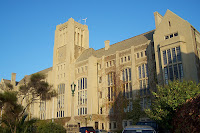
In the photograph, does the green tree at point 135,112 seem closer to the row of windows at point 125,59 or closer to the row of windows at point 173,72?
the row of windows at point 173,72

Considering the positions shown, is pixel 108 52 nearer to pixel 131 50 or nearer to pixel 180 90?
pixel 131 50

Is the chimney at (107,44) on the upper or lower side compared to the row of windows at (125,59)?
upper

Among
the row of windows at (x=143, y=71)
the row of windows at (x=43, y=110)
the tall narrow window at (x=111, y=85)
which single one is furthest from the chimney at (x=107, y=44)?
the row of windows at (x=43, y=110)

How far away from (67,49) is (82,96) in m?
15.1

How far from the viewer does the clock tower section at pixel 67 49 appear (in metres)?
58.5

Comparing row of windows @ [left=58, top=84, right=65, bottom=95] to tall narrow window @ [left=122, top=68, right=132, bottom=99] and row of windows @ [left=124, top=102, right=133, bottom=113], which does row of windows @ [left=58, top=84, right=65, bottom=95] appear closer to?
tall narrow window @ [left=122, top=68, right=132, bottom=99]

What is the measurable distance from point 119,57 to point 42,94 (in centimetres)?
1843

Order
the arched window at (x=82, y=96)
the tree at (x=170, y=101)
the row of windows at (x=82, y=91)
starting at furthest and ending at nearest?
1. the row of windows at (x=82, y=91)
2. the arched window at (x=82, y=96)
3. the tree at (x=170, y=101)

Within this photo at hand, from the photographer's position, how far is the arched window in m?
52.3

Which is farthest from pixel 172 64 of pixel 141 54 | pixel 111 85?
pixel 111 85

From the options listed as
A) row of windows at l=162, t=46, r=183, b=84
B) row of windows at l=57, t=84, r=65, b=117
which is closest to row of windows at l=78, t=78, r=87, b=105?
row of windows at l=57, t=84, r=65, b=117

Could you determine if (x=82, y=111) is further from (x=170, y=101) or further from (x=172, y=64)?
(x=170, y=101)

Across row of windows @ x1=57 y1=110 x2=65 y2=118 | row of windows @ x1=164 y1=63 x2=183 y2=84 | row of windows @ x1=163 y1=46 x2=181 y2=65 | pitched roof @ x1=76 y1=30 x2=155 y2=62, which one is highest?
pitched roof @ x1=76 y1=30 x2=155 y2=62

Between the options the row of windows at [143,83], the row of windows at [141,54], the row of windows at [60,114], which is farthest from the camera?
A: the row of windows at [60,114]
